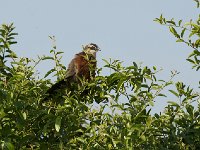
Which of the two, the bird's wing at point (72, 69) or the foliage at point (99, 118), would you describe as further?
the bird's wing at point (72, 69)

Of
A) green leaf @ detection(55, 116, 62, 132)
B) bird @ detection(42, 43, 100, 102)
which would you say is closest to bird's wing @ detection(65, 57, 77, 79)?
bird @ detection(42, 43, 100, 102)

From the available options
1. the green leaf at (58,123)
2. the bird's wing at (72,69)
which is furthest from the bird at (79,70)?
the green leaf at (58,123)

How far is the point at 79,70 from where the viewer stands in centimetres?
761

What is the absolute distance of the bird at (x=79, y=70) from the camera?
5918 mm

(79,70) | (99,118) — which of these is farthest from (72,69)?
(99,118)

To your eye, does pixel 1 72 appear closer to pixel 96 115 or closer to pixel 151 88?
pixel 96 115

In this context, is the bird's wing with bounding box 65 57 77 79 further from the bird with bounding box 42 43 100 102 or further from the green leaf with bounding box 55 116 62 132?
the green leaf with bounding box 55 116 62 132

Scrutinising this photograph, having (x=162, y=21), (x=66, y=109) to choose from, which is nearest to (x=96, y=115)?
(x=66, y=109)

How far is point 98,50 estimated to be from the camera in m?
9.03

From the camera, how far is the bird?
19.4ft

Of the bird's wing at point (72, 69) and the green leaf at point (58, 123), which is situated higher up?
the bird's wing at point (72, 69)

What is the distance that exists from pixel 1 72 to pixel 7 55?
0.31 meters

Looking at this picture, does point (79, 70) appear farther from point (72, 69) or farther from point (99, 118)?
point (99, 118)

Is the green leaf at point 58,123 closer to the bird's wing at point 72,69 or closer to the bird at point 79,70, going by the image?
the bird at point 79,70
